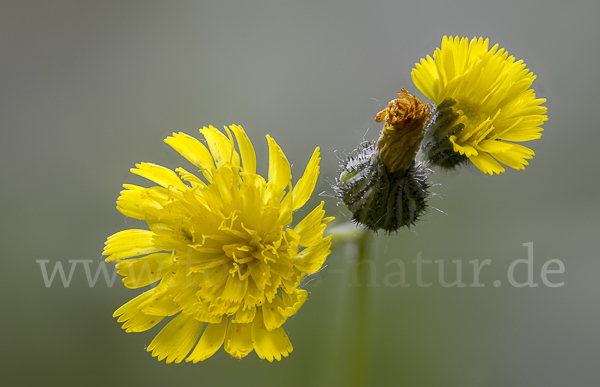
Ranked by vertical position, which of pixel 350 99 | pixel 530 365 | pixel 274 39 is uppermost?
pixel 274 39

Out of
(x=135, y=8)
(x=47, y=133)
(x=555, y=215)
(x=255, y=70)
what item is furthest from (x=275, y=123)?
(x=555, y=215)

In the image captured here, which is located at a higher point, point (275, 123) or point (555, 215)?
point (275, 123)

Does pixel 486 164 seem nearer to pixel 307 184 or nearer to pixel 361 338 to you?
pixel 307 184

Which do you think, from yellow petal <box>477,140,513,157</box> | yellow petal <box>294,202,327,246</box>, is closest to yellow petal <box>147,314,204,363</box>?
yellow petal <box>294,202,327,246</box>

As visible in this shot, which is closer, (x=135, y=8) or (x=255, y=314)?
(x=255, y=314)

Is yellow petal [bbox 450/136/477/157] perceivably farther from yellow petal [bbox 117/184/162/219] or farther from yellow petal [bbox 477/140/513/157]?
yellow petal [bbox 117/184/162/219]

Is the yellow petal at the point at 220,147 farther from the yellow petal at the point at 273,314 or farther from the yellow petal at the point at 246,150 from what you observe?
the yellow petal at the point at 273,314

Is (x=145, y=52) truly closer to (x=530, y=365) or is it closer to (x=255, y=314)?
(x=255, y=314)
